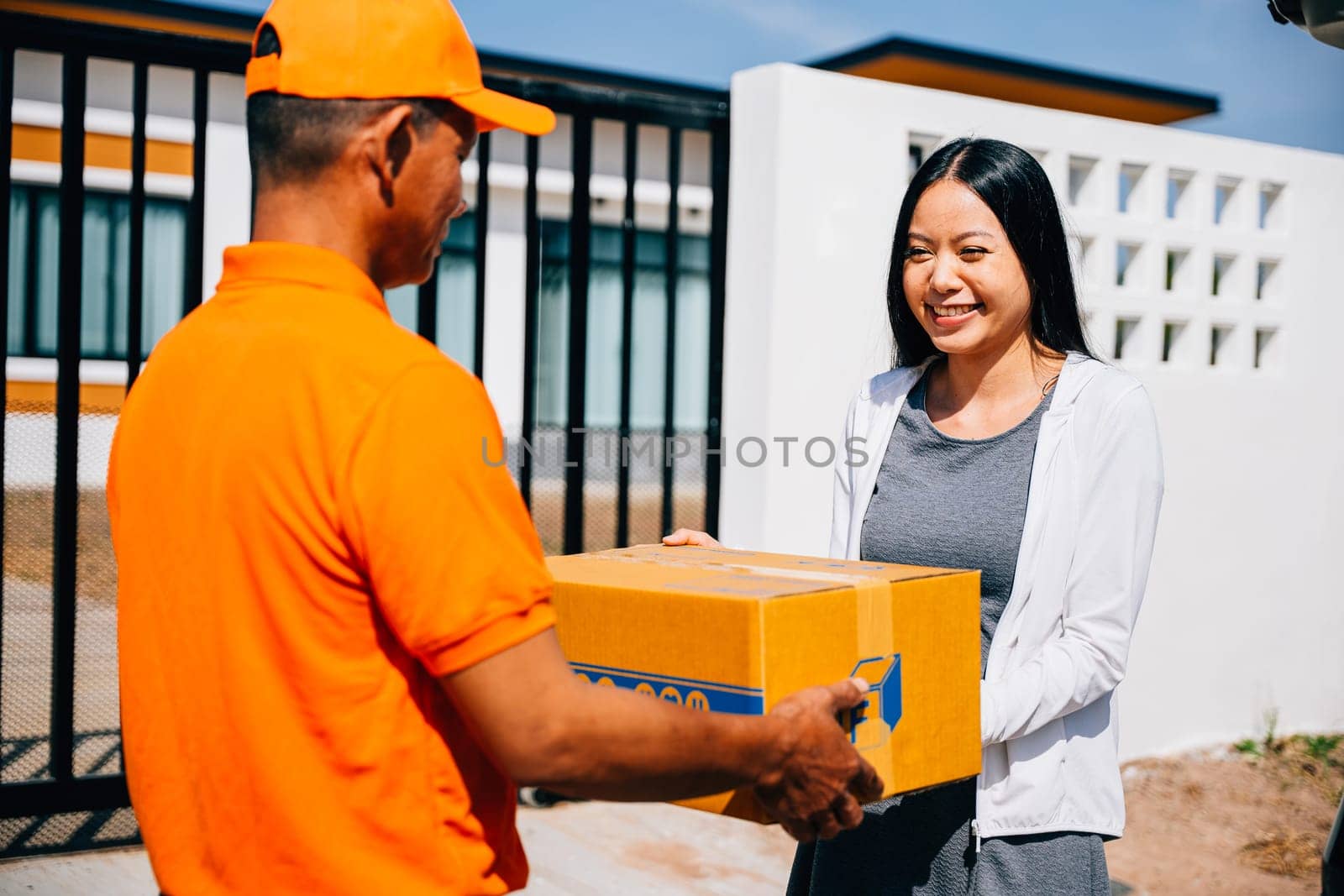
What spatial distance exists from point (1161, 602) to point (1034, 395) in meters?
3.13

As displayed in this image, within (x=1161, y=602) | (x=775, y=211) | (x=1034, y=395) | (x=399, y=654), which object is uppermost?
(x=775, y=211)

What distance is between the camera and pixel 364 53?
3.87ft

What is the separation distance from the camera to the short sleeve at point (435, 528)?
41.7 inches

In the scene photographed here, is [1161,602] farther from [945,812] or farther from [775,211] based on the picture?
[945,812]

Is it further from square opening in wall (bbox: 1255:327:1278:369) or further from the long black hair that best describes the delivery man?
square opening in wall (bbox: 1255:327:1278:369)

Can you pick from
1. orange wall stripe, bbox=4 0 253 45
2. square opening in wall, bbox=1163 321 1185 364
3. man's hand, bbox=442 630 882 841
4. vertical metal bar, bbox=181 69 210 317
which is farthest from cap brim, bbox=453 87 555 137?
orange wall stripe, bbox=4 0 253 45

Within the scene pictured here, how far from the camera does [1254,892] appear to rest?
3852 millimetres

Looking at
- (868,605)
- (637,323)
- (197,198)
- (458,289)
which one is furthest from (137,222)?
(637,323)

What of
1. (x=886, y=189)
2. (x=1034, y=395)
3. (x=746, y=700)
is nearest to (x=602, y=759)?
(x=746, y=700)

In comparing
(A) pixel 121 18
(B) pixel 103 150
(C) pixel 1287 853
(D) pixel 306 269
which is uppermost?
(A) pixel 121 18

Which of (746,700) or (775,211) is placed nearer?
(746,700)

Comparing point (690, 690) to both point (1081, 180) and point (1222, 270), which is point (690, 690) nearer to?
point (1081, 180)

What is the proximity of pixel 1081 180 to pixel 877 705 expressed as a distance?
378cm

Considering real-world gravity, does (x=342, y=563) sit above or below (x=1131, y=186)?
below
